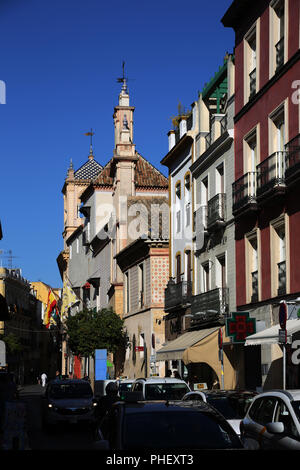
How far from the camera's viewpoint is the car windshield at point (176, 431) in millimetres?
9766

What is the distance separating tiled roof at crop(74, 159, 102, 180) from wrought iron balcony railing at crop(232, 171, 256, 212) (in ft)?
227

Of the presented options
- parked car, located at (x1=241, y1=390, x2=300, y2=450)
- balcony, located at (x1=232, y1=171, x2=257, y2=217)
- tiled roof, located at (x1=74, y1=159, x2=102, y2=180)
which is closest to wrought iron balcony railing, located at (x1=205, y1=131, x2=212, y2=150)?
balcony, located at (x1=232, y1=171, x2=257, y2=217)

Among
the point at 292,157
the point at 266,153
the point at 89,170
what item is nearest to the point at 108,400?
the point at 292,157

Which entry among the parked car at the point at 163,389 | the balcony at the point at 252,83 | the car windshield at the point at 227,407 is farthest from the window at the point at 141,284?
the car windshield at the point at 227,407

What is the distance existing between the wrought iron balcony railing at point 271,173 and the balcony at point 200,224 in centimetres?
744

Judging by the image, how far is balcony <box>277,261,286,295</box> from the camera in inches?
1037

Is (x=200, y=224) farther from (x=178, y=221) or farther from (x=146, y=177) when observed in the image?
(x=146, y=177)

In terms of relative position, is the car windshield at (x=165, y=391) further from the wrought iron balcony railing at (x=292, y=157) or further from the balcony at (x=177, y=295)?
the balcony at (x=177, y=295)

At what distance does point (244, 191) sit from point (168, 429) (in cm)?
2001

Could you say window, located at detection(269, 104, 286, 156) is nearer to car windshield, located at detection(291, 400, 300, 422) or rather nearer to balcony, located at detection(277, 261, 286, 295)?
balcony, located at detection(277, 261, 286, 295)

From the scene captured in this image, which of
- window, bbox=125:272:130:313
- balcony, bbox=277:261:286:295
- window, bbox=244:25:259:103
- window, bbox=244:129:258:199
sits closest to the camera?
balcony, bbox=277:261:286:295

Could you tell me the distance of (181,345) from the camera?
110 ft
